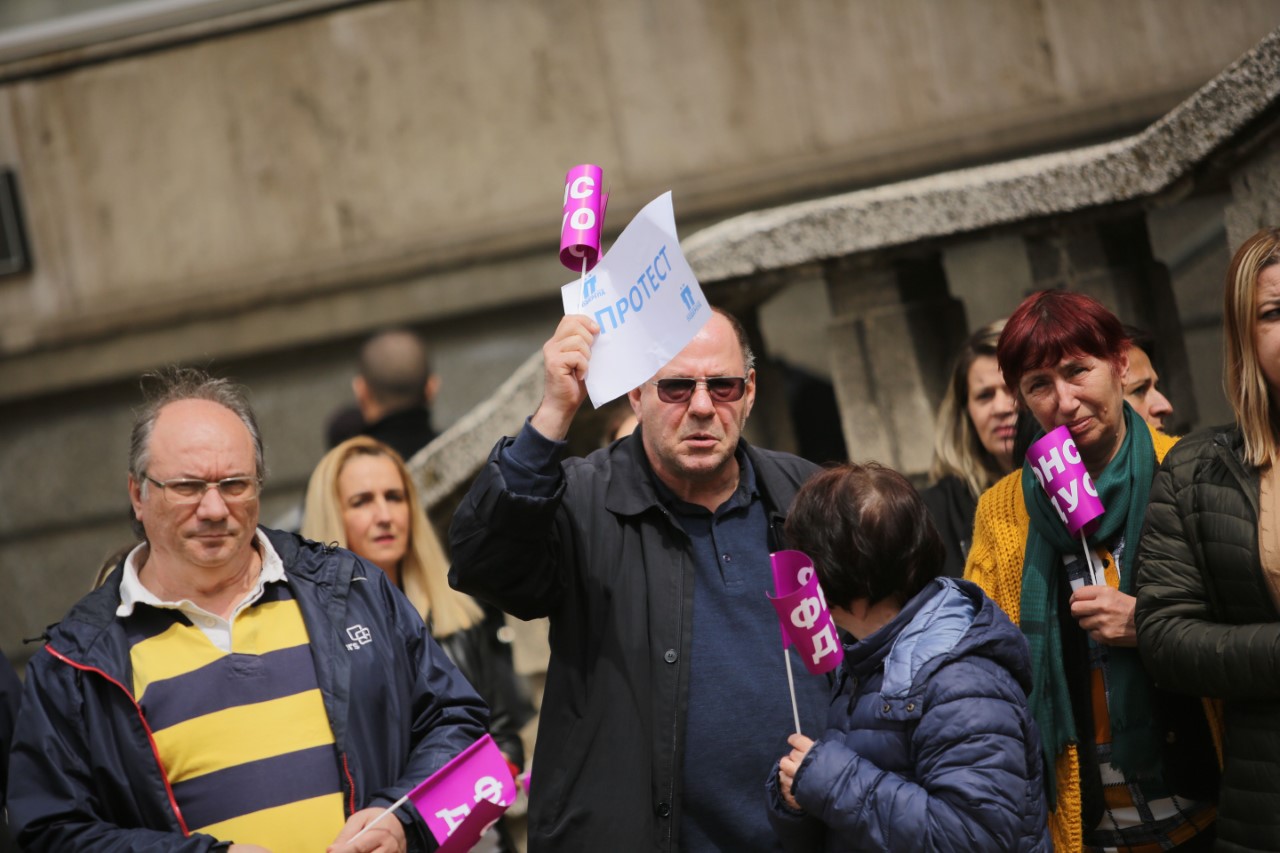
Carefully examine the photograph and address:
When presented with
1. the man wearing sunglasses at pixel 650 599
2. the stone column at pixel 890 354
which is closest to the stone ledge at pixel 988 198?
the stone column at pixel 890 354

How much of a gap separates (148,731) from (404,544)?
5.96 feet

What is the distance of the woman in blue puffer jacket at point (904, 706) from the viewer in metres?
2.74

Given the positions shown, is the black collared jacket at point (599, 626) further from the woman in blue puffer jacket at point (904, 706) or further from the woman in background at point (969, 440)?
the woman in background at point (969, 440)

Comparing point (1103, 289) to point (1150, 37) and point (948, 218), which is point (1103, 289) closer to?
point (948, 218)

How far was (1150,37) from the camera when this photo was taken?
26.3ft

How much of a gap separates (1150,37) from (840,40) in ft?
5.22

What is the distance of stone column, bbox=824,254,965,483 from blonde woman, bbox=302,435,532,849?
4.46 feet

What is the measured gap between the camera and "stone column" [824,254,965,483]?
498 centimetres

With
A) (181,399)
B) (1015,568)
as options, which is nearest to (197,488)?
(181,399)

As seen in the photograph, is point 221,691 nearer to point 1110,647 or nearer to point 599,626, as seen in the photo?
point 599,626

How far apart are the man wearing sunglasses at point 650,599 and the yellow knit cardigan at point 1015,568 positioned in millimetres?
508

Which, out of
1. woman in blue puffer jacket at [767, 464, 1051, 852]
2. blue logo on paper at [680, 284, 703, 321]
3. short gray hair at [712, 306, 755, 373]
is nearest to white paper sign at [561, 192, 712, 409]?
blue logo on paper at [680, 284, 703, 321]

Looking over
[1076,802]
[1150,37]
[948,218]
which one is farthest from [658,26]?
[1076,802]

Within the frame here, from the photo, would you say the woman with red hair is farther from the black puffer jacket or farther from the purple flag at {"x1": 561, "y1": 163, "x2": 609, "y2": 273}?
the purple flag at {"x1": 561, "y1": 163, "x2": 609, "y2": 273}
